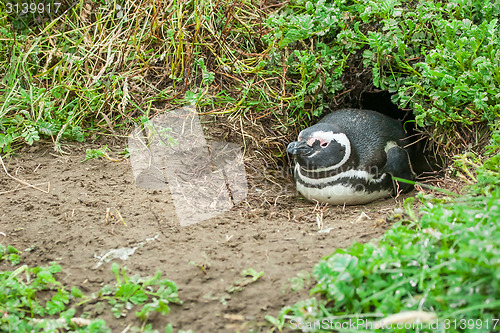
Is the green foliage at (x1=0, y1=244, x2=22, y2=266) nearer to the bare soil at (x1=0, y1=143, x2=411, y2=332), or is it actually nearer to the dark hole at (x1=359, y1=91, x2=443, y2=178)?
the bare soil at (x1=0, y1=143, x2=411, y2=332)

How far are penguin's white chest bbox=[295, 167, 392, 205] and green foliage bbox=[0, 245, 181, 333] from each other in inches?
63.1

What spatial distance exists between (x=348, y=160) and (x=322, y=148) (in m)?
0.22

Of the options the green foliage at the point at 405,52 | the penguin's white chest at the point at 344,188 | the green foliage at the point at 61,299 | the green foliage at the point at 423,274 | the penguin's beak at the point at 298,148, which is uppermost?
the green foliage at the point at 405,52

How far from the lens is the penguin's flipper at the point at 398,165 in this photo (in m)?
3.47

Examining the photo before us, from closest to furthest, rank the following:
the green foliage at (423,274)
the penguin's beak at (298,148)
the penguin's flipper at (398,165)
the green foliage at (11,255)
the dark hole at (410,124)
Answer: the green foliage at (423,274) < the green foliage at (11,255) < the penguin's beak at (298,148) < the penguin's flipper at (398,165) < the dark hole at (410,124)

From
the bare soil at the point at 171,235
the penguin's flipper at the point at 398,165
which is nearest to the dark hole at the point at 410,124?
the penguin's flipper at the point at 398,165

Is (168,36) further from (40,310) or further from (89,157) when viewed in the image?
(40,310)

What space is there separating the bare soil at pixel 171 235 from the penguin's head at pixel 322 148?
313mm

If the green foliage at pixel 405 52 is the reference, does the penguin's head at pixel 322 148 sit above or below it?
below

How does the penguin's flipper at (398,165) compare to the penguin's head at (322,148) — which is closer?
the penguin's head at (322,148)

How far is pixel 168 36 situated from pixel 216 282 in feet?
7.88

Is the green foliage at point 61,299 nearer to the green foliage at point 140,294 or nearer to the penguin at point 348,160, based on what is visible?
the green foliage at point 140,294

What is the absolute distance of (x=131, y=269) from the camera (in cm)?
218

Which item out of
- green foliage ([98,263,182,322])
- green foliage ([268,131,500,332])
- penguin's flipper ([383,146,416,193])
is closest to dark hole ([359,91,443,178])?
penguin's flipper ([383,146,416,193])
